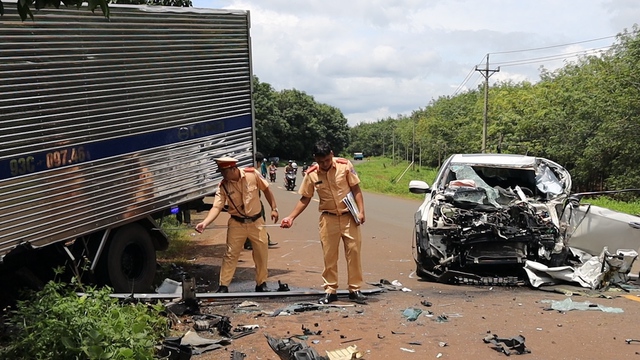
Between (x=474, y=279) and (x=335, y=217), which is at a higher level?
(x=335, y=217)

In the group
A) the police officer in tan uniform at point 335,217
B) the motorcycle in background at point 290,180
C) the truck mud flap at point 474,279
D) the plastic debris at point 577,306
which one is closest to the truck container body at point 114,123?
the police officer in tan uniform at point 335,217

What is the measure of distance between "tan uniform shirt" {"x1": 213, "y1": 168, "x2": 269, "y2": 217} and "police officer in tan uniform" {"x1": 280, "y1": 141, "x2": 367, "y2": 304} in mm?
614

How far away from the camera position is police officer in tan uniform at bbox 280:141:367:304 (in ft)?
21.2

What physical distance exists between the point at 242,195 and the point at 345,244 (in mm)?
1396

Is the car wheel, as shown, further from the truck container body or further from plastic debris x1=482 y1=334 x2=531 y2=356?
the truck container body

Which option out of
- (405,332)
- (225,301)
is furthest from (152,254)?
(405,332)

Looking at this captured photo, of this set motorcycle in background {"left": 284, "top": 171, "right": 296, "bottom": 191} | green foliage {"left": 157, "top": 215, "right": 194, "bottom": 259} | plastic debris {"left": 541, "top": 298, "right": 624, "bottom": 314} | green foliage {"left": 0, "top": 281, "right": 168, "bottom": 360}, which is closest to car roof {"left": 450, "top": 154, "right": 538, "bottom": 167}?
plastic debris {"left": 541, "top": 298, "right": 624, "bottom": 314}

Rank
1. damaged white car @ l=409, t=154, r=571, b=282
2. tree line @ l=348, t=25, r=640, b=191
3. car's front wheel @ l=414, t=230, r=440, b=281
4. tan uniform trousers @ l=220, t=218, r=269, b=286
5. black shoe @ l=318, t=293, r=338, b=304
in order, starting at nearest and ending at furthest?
black shoe @ l=318, t=293, r=338, b=304
tan uniform trousers @ l=220, t=218, r=269, b=286
damaged white car @ l=409, t=154, r=571, b=282
car's front wheel @ l=414, t=230, r=440, b=281
tree line @ l=348, t=25, r=640, b=191

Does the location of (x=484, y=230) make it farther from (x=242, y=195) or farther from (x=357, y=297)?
(x=242, y=195)

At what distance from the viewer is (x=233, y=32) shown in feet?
28.7

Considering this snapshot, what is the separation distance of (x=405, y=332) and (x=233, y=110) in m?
4.67

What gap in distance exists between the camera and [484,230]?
289 inches

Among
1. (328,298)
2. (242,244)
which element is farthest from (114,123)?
(328,298)

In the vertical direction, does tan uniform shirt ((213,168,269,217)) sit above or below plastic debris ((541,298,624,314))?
above
